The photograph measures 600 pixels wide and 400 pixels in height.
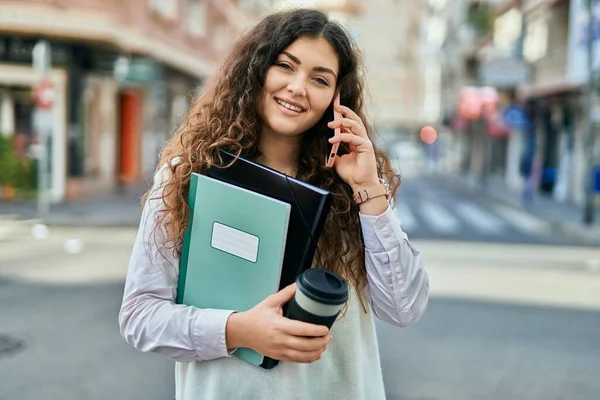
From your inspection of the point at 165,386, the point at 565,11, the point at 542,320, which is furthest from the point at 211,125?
the point at 565,11

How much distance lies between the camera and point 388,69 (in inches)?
3110

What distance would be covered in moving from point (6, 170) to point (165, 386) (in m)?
14.0

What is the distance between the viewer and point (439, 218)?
17.8 m

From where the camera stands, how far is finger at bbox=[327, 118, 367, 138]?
153 centimetres

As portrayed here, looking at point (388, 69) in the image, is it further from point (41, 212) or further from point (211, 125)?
point (211, 125)

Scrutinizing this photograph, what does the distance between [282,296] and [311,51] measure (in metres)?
0.52

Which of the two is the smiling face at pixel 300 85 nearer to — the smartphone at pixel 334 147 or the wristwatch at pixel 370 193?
the smartphone at pixel 334 147

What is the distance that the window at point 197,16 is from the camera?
2806cm

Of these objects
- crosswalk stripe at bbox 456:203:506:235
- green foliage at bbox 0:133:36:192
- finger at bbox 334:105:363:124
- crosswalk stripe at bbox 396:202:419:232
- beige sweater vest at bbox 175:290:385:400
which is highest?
finger at bbox 334:105:363:124

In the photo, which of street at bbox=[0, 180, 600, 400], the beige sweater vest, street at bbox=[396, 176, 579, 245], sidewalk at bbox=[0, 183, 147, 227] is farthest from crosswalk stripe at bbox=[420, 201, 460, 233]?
the beige sweater vest

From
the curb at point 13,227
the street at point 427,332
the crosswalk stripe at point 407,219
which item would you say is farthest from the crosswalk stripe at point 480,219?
the curb at point 13,227

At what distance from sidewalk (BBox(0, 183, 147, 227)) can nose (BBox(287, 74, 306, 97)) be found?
11.1 metres

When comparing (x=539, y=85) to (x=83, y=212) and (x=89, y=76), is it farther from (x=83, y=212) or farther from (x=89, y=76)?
(x=83, y=212)

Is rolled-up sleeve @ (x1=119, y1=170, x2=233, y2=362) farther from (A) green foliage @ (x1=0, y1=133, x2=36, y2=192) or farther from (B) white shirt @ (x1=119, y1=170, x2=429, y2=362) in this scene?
(A) green foliage @ (x1=0, y1=133, x2=36, y2=192)
